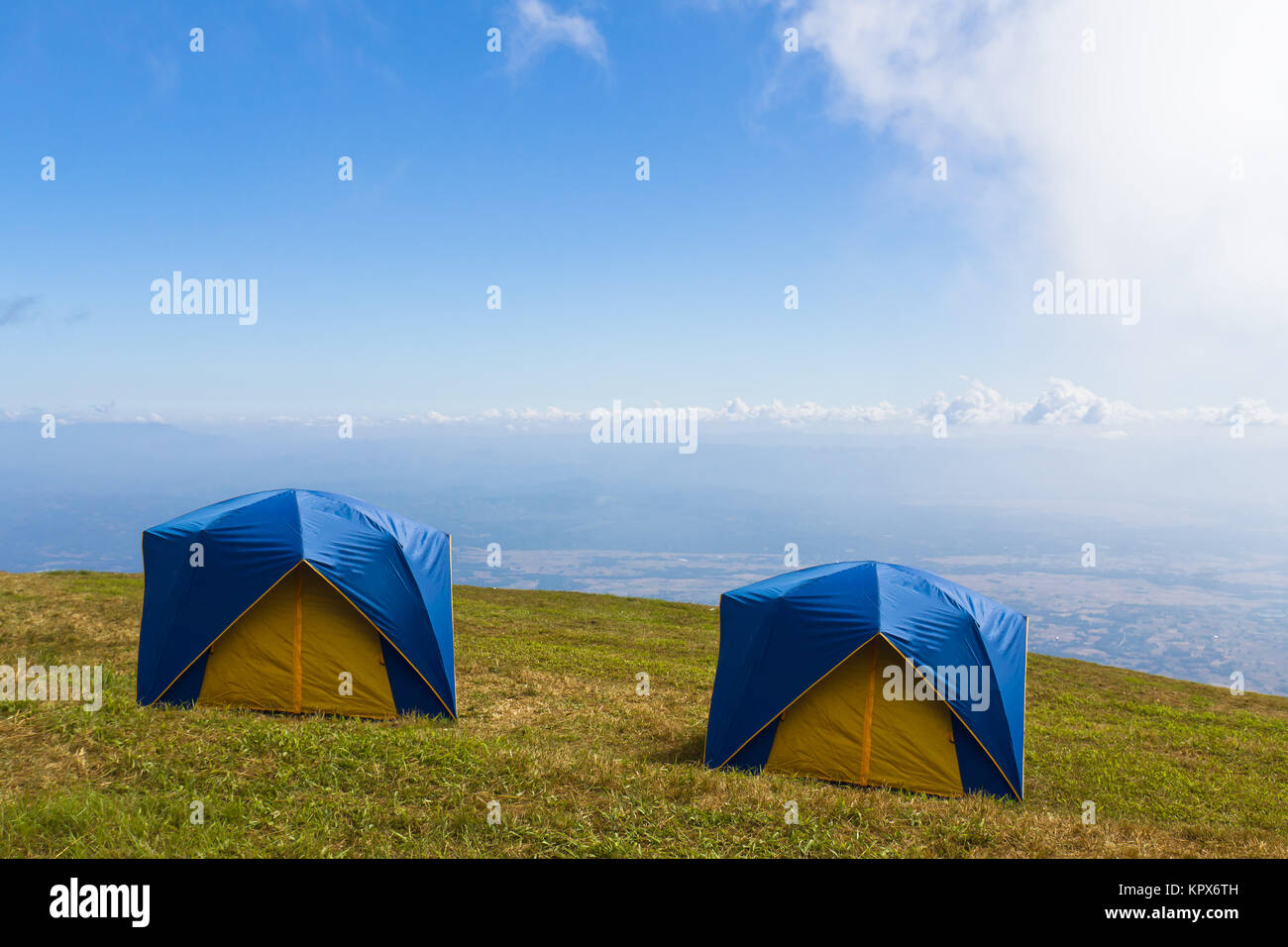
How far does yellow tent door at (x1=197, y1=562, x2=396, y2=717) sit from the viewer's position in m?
11.3

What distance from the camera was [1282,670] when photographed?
562 feet

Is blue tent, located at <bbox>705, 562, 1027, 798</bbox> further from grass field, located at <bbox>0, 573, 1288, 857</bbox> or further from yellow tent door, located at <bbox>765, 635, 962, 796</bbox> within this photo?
grass field, located at <bbox>0, 573, 1288, 857</bbox>

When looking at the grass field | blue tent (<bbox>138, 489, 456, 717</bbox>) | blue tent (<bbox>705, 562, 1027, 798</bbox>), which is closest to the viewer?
the grass field

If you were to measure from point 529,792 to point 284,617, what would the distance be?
245 inches

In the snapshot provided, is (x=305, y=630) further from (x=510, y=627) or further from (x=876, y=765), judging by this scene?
(x=510, y=627)

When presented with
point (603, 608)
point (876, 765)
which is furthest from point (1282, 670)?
point (876, 765)

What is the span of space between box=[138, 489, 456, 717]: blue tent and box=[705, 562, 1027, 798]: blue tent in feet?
19.0

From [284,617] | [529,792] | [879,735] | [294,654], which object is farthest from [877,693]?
[284,617]

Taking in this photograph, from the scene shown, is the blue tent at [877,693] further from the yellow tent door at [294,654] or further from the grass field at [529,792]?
the yellow tent door at [294,654]

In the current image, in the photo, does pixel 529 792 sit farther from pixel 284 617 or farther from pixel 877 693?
pixel 284 617

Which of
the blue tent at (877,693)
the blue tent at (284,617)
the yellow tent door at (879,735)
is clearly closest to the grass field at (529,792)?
the yellow tent door at (879,735)

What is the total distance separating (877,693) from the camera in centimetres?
1005

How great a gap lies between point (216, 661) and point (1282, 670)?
24111 cm

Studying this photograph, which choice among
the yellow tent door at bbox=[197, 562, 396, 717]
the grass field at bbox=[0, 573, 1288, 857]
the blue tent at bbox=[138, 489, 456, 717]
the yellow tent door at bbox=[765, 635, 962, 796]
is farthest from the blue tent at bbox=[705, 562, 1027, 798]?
the yellow tent door at bbox=[197, 562, 396, 717]
